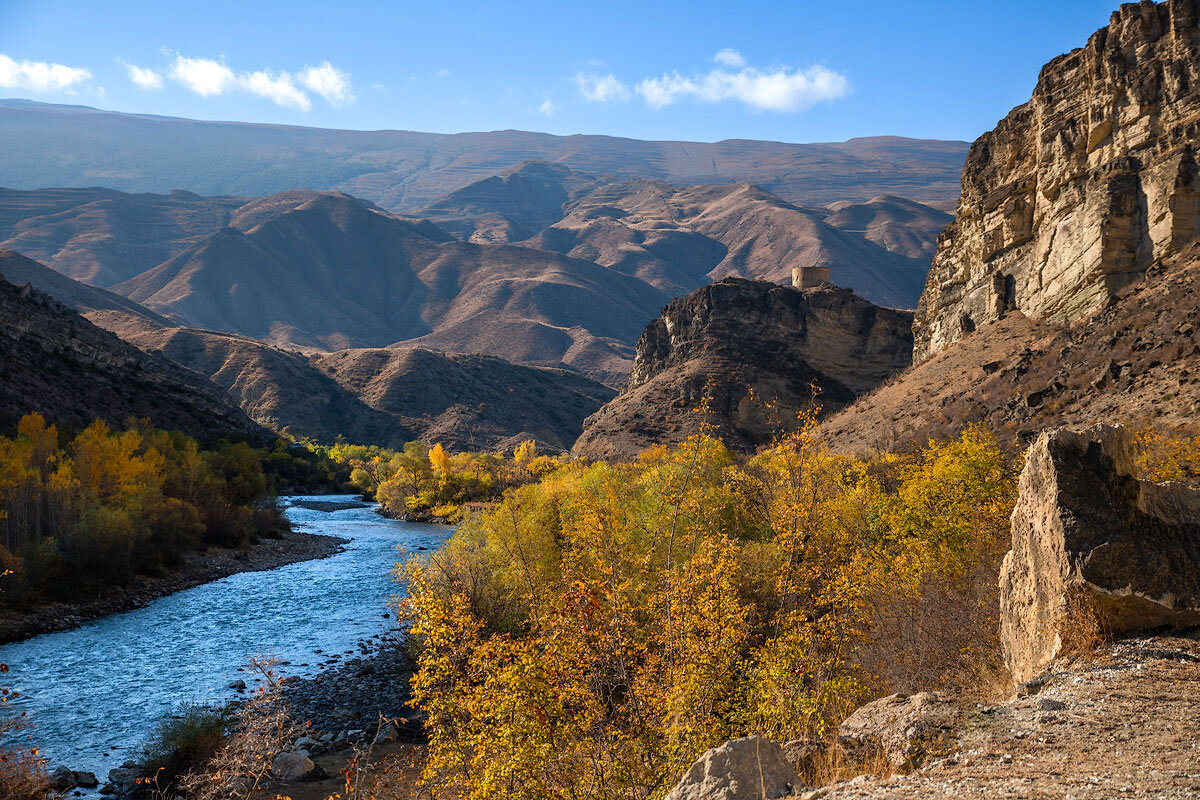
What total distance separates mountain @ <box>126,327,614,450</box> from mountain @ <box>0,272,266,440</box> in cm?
3531

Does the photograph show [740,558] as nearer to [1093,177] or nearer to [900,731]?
[900,731]

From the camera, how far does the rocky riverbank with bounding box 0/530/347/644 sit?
87.1 feet

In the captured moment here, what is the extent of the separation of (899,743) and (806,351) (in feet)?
239

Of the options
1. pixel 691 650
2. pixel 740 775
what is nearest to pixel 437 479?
pixel 691 650

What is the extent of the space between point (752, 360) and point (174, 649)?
59.0 metres

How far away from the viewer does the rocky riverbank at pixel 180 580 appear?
87.1 feet

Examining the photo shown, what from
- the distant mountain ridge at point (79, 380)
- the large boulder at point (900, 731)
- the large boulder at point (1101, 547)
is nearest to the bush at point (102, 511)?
the distant mountain ridge at point (79, 380)

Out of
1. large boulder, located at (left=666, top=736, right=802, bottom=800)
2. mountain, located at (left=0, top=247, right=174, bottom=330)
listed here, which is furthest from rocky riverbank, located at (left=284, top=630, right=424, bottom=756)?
mountain, located at (left=0, top=247, right=174, bottom=330)

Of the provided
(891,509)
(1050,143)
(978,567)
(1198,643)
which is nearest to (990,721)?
(1198,643)

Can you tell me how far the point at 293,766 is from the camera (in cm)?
1664

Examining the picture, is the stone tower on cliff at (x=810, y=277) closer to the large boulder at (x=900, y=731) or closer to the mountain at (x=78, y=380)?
the mountain at (x=78, y=380)

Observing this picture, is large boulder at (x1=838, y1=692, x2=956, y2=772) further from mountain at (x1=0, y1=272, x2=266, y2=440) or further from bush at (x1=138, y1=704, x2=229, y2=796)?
mountain at (x1=0, y1=272, x2=266, y2=440)

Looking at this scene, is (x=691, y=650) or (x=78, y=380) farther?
(x=78, y=380)

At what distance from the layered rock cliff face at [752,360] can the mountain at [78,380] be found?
112 feet
